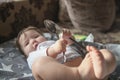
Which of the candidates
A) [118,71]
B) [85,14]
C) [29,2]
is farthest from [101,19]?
[118,71]

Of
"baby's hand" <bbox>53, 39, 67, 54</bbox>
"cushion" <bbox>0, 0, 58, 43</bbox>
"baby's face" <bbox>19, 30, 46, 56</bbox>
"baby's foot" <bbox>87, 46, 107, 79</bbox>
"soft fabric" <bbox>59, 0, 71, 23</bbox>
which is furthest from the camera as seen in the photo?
"soft fabric" <bbox>59, 0, 71, 23</bbox>

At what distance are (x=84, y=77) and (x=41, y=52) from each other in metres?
0.31

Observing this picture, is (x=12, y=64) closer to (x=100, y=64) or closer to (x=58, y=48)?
(x=58, y=48)

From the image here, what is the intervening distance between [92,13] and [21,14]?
0.47 m

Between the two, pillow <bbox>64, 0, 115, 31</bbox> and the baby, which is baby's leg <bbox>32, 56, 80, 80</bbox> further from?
pillow <bbox>64, 0, 115, 31</bbox>

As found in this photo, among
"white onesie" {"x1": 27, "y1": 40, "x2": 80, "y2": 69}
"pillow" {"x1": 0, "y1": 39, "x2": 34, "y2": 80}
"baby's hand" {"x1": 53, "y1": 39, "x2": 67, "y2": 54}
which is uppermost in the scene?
"baby's hand" {"x1": 53, "y1": 39, "x2": 67, "y2": 54}

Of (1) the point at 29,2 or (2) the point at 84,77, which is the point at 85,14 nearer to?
(1) the point at 29,2

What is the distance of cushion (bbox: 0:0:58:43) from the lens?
1835 millimetres

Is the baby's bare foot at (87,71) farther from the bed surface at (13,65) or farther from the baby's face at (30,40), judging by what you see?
the baby's face at (30,40)

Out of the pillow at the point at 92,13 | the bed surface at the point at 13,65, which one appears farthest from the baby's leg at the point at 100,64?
the pillow at the point at 92,13

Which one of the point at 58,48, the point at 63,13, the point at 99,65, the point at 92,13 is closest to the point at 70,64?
the point at 58,48

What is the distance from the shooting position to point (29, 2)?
1.95 meters

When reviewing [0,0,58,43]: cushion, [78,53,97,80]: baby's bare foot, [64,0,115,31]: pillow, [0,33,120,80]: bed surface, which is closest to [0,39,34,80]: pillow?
[0,33,120,80]: bed surface

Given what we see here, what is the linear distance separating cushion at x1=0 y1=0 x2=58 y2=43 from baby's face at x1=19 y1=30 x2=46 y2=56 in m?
0.26
